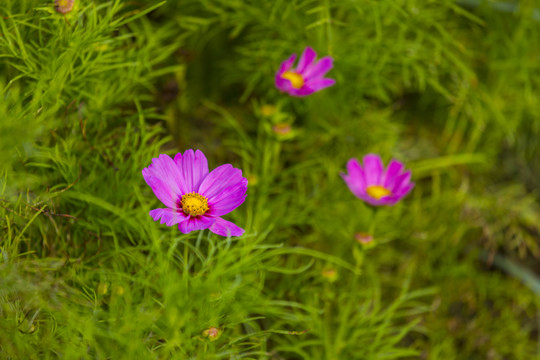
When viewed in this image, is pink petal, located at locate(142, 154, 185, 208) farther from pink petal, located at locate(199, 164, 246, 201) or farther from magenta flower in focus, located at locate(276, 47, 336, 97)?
magenta flower in focus, located at locate(276, 47, 336, 97)

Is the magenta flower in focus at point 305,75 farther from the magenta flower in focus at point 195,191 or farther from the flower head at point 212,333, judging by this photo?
the flower head at point 212,333

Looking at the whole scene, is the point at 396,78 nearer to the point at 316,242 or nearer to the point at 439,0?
the point at 439,0

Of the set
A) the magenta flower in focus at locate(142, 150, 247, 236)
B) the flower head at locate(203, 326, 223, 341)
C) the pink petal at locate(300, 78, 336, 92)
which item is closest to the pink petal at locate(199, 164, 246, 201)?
the magenta flower in focus at locate(142, 150, 247, 236)

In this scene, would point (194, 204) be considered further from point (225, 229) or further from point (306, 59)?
point (306, 59)

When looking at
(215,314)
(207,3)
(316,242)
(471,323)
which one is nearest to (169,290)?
(215,314)

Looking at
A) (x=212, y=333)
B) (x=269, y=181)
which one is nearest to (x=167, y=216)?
(x=212, y=333)
